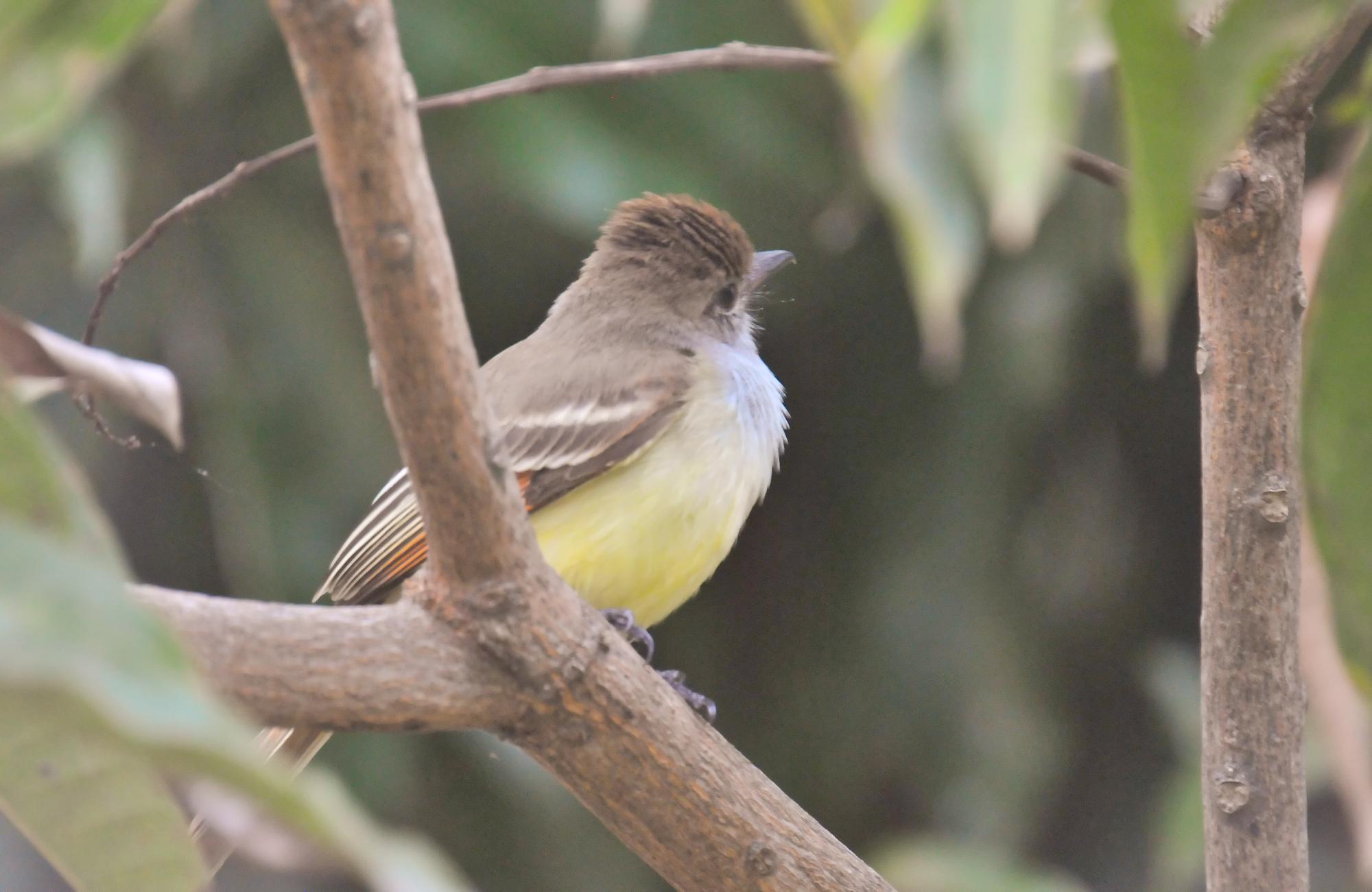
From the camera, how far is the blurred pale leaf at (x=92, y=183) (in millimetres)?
3322

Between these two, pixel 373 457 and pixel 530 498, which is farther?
pixel 373 457

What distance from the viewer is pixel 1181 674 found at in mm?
3818

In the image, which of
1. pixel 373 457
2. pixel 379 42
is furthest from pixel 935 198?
pixel 373 457

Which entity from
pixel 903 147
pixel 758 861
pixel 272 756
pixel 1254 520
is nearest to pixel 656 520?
pixel 272 756

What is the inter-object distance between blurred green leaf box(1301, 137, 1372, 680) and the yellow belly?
1921 mm

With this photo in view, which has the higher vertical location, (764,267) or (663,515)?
(764,267)

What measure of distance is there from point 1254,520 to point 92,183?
103 inches

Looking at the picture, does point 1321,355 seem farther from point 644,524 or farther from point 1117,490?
point 1117,490

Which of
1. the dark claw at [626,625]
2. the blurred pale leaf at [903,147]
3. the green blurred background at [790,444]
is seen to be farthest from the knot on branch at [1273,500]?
the green blurred background at [790,444]

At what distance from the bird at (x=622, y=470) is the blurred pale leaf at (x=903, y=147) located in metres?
1.56

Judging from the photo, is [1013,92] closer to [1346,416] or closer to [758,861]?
[1346,416]

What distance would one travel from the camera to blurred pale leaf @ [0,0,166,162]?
0.91m

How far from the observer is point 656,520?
271 cm

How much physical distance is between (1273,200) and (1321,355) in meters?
1.02
